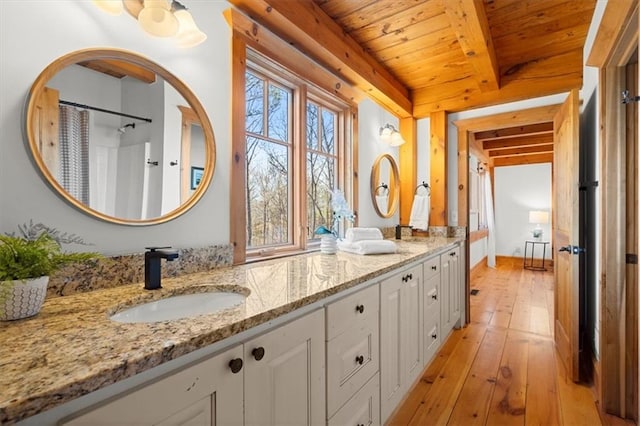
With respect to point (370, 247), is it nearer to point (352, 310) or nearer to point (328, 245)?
point (328, 245)

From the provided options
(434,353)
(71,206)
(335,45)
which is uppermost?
(335,45)

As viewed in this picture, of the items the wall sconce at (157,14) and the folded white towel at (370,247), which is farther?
the folded white towel at (370,247)

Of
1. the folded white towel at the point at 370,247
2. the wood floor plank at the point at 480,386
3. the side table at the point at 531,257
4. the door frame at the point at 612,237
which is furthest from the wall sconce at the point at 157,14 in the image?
the side table at the point at 531,257

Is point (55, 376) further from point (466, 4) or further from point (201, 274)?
point (466, 4)

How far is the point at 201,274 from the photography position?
1.36 m

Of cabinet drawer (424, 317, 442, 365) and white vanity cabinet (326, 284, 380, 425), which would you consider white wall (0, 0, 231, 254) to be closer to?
white vanity cabinet (326, 284, 380, 425)

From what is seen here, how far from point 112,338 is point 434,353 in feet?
7.16

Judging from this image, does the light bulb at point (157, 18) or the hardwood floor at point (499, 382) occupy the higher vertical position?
the light bulb at point (157, 18)

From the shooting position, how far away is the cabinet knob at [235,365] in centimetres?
78

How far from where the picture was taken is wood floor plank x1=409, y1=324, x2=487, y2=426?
5.58 feet

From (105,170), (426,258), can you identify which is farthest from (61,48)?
(426,258)

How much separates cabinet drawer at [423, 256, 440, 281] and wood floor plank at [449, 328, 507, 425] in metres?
0.70

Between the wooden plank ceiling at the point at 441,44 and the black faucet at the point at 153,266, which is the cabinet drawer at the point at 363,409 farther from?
the wooden plank ceiling at the point at 441,44

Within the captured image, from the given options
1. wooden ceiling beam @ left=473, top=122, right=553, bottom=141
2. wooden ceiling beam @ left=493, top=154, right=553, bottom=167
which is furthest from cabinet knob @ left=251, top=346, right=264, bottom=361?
wooden ceiling beam @ left=493, top=154, right=553, bottom=167
